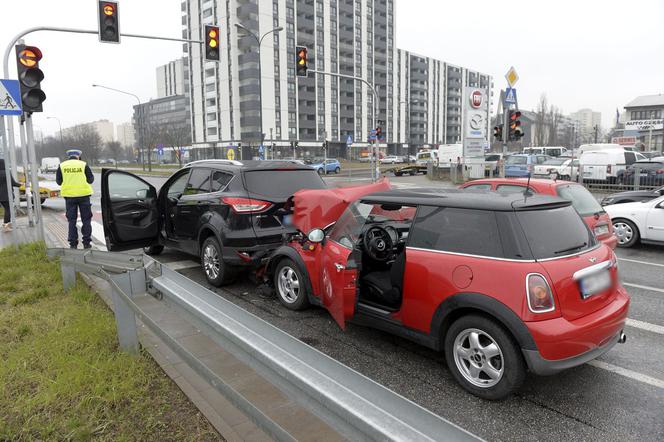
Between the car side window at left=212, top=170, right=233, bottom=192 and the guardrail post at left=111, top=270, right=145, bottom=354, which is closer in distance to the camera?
the guardrail post at left=111, top=270, right=145, bottom=354

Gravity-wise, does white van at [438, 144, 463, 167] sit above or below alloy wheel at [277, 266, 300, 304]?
above

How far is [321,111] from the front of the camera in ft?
285

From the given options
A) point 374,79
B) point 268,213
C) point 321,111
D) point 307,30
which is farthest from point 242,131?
point 268,213

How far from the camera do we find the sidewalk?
2992 mm

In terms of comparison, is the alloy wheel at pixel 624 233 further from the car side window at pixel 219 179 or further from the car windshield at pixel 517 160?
the car windshield at pixel 517 160

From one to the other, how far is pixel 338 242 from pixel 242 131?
78168mm

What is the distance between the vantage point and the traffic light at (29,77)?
8547mm

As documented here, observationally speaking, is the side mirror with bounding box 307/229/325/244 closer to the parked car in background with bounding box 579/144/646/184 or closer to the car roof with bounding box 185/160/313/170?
the car roof with bounding box 185/160/313/170

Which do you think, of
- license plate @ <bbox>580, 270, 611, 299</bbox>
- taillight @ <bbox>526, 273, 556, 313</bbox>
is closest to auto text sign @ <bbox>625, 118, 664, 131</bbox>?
license plate @ <bbox>580, 270, 611, 299</bbox>

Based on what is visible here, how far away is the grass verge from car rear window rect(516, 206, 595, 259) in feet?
8.45

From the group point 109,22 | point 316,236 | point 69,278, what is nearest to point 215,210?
point 69,278

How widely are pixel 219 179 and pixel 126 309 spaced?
3279mm

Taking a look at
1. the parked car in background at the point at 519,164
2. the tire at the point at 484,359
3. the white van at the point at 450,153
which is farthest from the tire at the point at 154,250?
the white van at the point at 450,153

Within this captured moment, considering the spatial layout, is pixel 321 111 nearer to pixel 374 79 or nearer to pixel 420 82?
pixel 374 79
